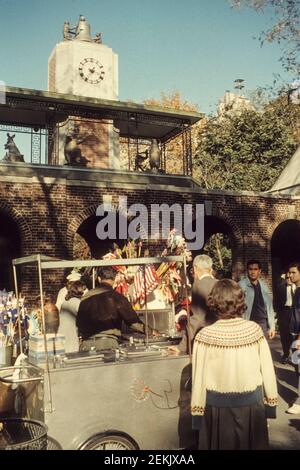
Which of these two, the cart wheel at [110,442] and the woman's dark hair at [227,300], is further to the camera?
the cart wheel at [110,442]

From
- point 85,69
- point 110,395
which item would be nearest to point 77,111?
point 85,69

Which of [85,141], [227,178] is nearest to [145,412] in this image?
[85,141]

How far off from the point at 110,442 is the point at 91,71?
2086 cm

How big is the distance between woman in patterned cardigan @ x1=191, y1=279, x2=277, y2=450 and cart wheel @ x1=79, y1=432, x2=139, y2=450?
0.79 metres

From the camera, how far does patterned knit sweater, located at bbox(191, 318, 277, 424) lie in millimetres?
3287

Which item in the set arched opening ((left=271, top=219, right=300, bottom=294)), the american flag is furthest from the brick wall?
the american flag

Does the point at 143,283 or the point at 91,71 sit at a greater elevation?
the point at 91,71

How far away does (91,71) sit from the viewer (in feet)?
73.2

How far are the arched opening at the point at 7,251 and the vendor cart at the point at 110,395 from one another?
13.4 m

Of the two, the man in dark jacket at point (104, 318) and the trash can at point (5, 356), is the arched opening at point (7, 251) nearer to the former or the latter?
the trash can at point (5, 356)

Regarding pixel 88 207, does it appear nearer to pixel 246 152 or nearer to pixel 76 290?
pixel 76 290

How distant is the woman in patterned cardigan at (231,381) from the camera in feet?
10.8

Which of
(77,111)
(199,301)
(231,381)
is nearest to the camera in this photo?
(231,381)

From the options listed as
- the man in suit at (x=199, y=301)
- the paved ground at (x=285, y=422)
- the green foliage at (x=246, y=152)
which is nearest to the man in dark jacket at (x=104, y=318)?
the man in suit at (x=199, y=301)
